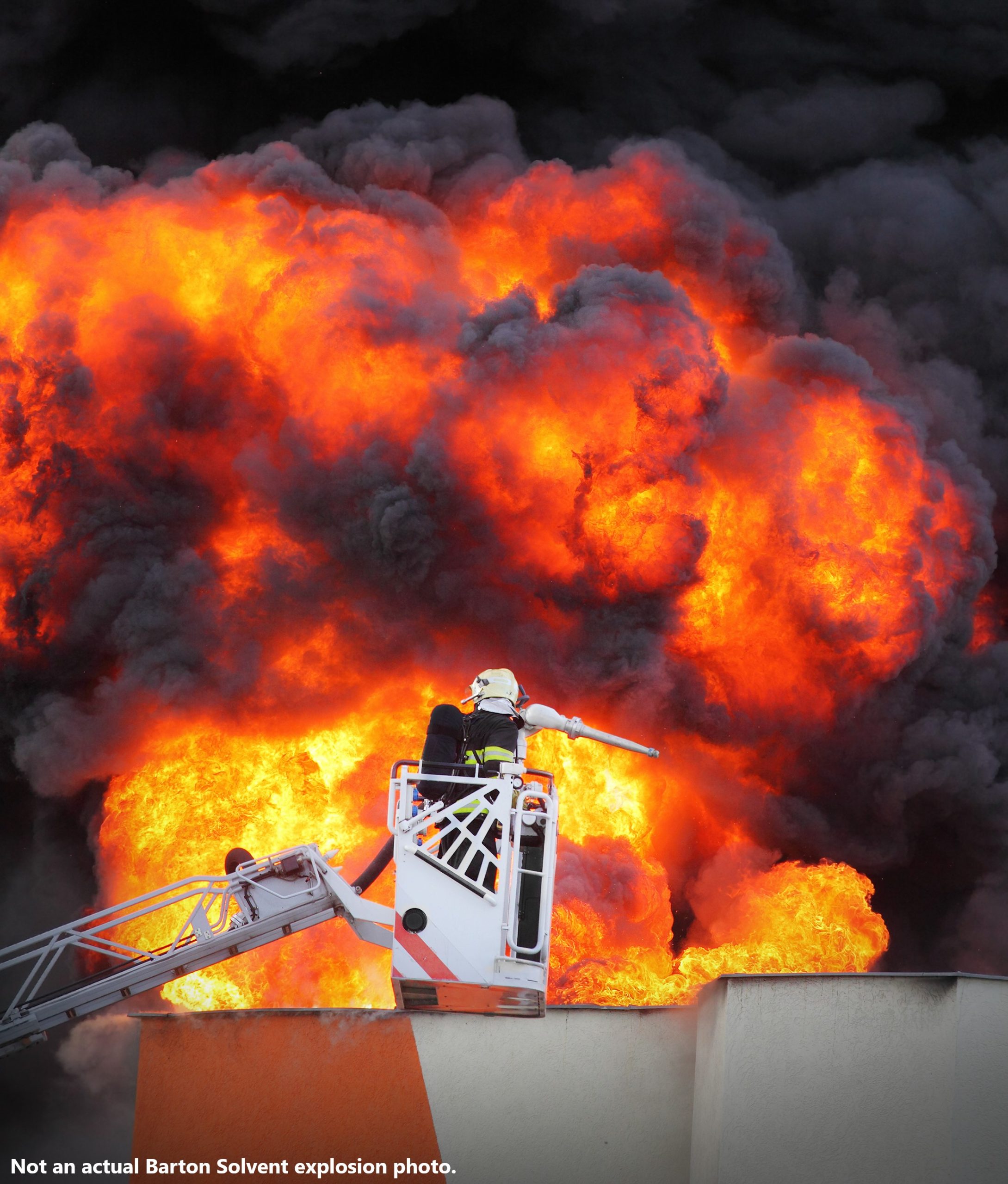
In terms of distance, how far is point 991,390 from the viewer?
31.8 m

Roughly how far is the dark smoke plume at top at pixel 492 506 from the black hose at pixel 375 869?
23.5 ft

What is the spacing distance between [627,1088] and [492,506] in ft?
39.0

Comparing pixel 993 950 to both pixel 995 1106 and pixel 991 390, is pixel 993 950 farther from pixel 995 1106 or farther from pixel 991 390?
pixel 995 1106

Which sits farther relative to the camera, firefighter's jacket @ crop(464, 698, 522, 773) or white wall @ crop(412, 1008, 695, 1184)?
white wall @ crop(412, 1008, 695, 1184)

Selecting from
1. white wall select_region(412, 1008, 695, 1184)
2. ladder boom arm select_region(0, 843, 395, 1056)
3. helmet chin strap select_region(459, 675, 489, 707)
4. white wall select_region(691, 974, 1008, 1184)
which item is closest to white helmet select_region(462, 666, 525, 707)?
helmet chin strap select_region(459, 675, 489, 707)

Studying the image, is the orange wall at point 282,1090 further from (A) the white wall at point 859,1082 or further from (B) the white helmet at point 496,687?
(B) the white helmet at point 496,687

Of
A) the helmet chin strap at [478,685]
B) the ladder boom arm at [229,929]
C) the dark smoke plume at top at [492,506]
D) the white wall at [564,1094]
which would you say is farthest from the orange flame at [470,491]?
the helmet chin strap at [478,685]

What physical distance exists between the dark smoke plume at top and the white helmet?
7418 millimetres

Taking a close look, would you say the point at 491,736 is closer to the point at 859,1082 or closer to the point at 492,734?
the point at 492,734

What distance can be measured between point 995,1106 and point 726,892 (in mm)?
11697

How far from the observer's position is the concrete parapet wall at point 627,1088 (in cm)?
1548

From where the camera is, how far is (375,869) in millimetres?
16203

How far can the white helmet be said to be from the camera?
16.4 meters

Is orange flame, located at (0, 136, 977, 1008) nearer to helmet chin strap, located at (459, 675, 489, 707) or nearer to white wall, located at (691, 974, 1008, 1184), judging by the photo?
white wall, located at (691, 974, 1008, 1184)
